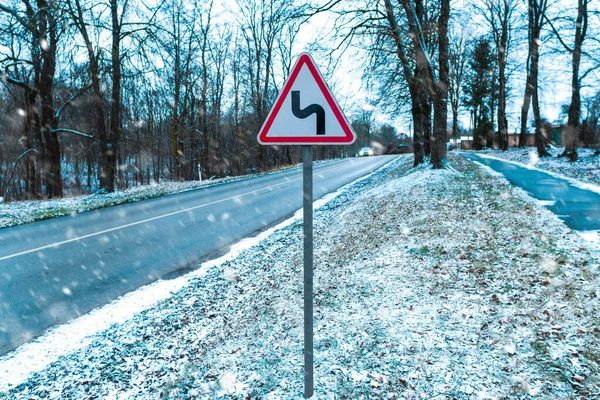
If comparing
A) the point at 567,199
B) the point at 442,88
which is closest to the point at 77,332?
the point at 567,199

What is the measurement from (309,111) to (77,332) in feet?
11.8

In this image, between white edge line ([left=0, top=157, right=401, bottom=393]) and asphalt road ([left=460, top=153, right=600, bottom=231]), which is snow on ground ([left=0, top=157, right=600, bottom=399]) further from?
asphalt road ([left=460, top=153, right=600, bottom=231])

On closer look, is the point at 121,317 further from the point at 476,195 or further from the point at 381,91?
the point at 381,91

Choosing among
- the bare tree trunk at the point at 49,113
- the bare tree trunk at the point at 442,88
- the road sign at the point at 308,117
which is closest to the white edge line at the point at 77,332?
the road sign at the point at 308,117

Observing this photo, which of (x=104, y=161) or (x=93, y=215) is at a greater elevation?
(x=104, y=161)

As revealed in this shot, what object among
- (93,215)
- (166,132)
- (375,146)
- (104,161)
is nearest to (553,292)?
(93,215)

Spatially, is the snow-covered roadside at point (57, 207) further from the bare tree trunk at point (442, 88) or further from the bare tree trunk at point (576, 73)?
the bare tree trunk at point (576, 73)

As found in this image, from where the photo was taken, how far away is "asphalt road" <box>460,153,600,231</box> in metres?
6.25

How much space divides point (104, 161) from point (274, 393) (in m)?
14.9

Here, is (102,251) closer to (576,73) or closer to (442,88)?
(442,88)

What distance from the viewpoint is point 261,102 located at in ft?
98.4

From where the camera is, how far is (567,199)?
27.2 ft

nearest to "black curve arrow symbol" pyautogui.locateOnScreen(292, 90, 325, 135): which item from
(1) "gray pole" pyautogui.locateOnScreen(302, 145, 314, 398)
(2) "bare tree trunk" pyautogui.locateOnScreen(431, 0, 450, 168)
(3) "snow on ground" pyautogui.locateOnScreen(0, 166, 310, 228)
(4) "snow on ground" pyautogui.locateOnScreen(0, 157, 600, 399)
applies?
(1) "gray pole" pyautogui.locateOnScreen(302, 145, 314, 398)

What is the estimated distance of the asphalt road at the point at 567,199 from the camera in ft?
20.5
